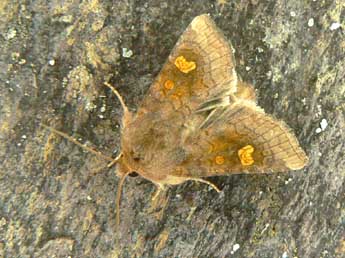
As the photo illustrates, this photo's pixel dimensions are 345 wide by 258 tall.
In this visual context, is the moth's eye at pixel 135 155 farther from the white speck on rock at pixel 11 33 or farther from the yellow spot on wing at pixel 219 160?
the white speck on rock at pixel 11 33

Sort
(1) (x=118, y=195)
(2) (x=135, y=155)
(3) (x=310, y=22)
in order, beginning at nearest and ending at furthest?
(2) (x=135, y=155) < (1) (x=118, y=195) < (3) (x=310, y=22)

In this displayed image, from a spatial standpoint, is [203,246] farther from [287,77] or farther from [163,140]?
[287,77]

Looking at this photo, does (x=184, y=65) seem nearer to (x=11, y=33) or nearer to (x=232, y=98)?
(x=232, y=98)

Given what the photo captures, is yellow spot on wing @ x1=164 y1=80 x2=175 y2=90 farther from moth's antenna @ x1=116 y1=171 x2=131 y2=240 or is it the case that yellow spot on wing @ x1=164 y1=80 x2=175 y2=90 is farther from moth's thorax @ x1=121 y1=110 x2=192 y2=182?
moth's antenna @ x1=116 y1=171 x2=131 y2=240

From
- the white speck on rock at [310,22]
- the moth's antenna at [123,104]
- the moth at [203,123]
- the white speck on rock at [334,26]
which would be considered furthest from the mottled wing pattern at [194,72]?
the white speck on rock at [334,26]

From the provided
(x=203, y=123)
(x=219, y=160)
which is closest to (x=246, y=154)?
(x=219, y=160)

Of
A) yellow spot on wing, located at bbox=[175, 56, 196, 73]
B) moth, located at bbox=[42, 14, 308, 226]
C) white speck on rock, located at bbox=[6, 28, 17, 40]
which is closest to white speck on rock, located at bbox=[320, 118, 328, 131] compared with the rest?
moth, located at bbox=[42, 14, 308, 226]

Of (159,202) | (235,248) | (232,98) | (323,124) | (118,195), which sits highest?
(232,98)

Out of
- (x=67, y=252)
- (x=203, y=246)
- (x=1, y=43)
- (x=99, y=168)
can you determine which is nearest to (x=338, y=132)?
(x=203, y=246)
